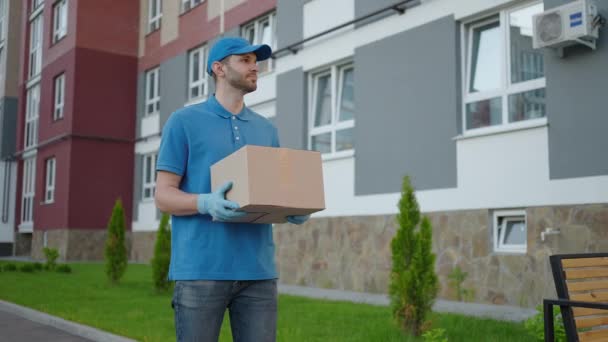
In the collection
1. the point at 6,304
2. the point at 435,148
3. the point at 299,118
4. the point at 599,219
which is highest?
the point at 299,118

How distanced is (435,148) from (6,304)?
6441mm

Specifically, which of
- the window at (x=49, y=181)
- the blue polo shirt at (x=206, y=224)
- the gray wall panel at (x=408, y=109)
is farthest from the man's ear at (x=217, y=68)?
the window at (x=49, y=181)

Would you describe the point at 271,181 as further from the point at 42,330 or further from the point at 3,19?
the point at 3,19

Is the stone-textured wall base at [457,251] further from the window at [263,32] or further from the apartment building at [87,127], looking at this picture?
the apartment building at [87,127]

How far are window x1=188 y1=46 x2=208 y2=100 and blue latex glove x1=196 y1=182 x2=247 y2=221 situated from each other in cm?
1513

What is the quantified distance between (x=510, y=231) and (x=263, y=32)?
27.8 feet

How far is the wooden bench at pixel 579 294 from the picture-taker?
10.9 ft

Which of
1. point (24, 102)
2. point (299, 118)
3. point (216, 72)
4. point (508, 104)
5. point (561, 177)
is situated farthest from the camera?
point (24, 102)

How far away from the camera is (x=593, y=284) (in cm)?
362

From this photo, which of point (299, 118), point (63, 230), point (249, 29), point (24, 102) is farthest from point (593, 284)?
point (24, 102)

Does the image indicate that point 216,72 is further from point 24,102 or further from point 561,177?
point 24,102

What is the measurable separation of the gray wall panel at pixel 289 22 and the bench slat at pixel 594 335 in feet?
32.7

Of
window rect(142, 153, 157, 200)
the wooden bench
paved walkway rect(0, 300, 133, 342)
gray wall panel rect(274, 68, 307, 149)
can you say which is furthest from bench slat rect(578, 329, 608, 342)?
window rect(142, 153, 157, 200)

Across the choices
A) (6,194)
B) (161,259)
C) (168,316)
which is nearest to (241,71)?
(168,316)
